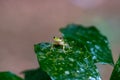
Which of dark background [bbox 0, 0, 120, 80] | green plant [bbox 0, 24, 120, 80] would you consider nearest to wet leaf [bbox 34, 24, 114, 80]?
green plant [bbox 0, 24, 120, 80]

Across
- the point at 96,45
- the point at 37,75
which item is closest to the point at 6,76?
the point at 37,75

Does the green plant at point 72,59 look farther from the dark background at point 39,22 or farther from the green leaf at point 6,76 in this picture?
the dark background at point 39,22

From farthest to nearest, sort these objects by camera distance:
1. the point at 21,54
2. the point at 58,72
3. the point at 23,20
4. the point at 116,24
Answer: the point at 23,20 < the point at 116,24 < the point at 21,54 < the point at 58,72

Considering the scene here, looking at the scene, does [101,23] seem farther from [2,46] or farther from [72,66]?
[72,66]

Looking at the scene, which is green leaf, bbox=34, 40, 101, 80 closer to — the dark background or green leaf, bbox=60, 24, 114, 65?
green leaf, bbox=60, 24, 114, 65

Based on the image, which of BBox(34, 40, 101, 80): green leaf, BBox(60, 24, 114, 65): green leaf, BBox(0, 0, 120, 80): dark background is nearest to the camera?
BBox(34, 40, 101, 80): green leaf

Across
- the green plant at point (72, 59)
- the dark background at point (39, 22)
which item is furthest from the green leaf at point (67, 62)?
the dark background at point (39, 22)

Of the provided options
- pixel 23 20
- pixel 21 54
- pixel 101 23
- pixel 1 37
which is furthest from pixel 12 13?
pixel 101 23

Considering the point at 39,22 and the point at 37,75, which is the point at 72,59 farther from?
the point at 39,22
